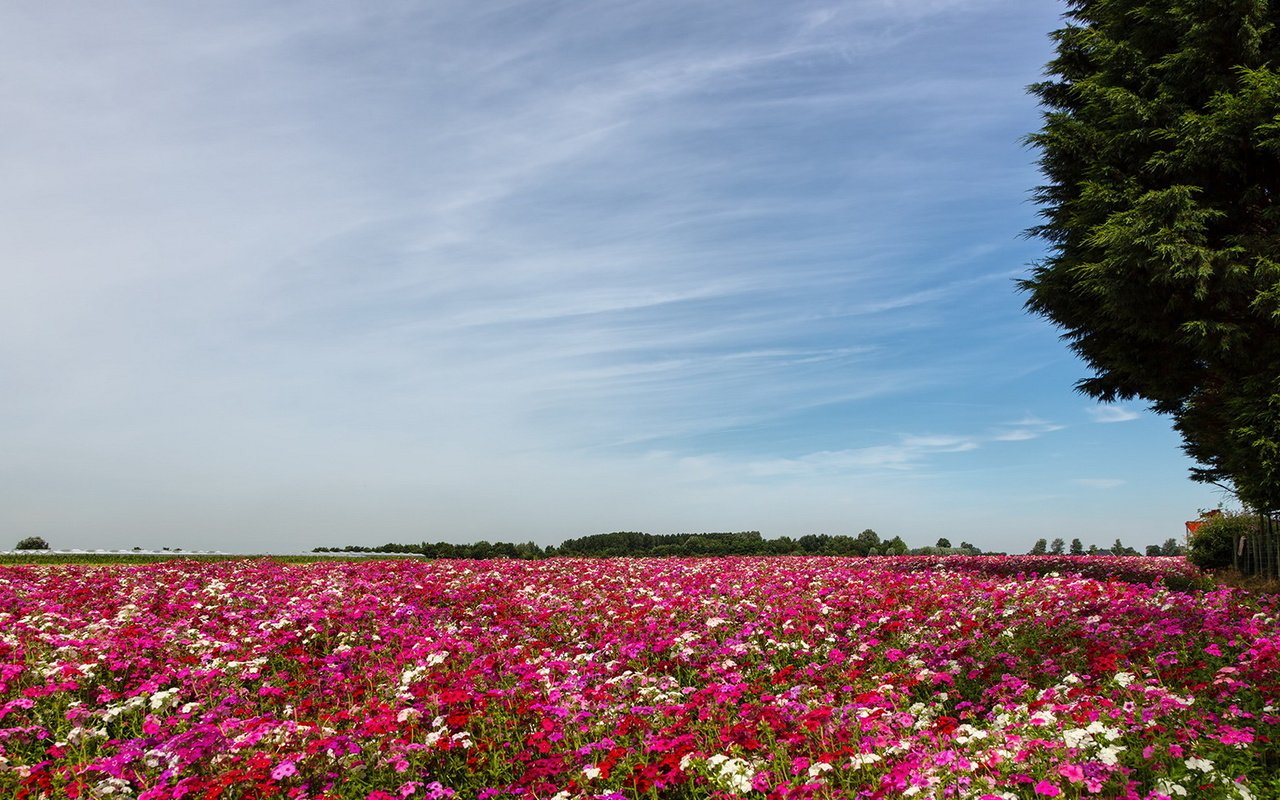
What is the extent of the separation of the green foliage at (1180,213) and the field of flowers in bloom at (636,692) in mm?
5853

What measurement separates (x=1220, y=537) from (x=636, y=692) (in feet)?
71.2

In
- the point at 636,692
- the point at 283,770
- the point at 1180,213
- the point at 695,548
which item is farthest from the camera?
the point at 695,548

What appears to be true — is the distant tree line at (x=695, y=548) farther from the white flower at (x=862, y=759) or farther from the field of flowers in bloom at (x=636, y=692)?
the white flower at (x=862, y=759)

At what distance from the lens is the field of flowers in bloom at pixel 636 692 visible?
5.57 metres

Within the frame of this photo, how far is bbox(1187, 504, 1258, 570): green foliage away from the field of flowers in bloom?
37.6 feet

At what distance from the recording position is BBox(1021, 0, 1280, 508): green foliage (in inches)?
561

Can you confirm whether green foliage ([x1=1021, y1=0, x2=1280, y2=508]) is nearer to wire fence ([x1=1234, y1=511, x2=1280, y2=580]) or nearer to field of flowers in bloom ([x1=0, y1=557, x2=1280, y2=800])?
wire fence ([x1=1234, y1=511, x2=1280, y2=580])

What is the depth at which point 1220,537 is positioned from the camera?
70.5 feet

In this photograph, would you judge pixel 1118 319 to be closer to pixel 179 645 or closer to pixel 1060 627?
pixel 1060 627

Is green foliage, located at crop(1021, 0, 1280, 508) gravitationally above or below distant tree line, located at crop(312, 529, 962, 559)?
above

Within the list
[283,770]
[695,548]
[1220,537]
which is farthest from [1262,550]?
[283,770]

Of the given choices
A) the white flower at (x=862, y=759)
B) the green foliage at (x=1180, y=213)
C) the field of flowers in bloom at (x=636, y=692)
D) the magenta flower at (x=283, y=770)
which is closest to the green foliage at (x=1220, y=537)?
the green foliage at (x=1180, y=213)

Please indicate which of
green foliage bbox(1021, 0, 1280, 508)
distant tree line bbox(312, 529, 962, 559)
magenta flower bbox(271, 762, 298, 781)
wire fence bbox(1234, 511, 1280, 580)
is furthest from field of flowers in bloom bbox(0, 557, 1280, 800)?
distant tree line bbox(312, 529, 962, 559)

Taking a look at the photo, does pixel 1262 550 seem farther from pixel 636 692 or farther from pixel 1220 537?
pixel 636 692
